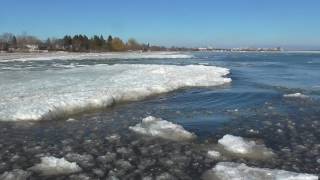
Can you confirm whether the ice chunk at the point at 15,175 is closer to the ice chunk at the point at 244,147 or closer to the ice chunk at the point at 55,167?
the ice chunk at the point at 55,167

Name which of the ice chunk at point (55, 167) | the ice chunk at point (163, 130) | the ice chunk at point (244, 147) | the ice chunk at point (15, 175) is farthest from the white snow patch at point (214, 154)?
the ice chunk at point (15, 175)

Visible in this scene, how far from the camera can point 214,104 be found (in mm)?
15258

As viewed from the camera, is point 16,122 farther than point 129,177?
Yes

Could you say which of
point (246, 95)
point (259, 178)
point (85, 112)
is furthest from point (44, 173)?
point (246, 95)

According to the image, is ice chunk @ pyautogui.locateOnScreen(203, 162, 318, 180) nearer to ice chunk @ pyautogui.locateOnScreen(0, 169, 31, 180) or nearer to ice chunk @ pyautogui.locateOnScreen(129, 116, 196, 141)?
ice chunk @ pyautogui.locateOnScreen(129, 116, 196, 141)

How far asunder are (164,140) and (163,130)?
62 cm

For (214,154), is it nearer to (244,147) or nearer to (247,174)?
(244,147)

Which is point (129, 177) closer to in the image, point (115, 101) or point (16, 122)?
point (16, 122)

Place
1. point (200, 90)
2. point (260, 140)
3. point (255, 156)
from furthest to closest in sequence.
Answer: point (200, 90)
point (260, 140)
point (255, 156)

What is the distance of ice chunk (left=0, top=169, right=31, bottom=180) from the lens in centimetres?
699

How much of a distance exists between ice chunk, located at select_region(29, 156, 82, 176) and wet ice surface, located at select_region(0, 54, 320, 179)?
0.13m

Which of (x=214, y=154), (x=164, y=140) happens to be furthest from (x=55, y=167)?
(x=214, y=154)

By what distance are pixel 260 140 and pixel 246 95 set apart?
8284 mm

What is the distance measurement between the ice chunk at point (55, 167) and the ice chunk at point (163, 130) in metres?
2.81
